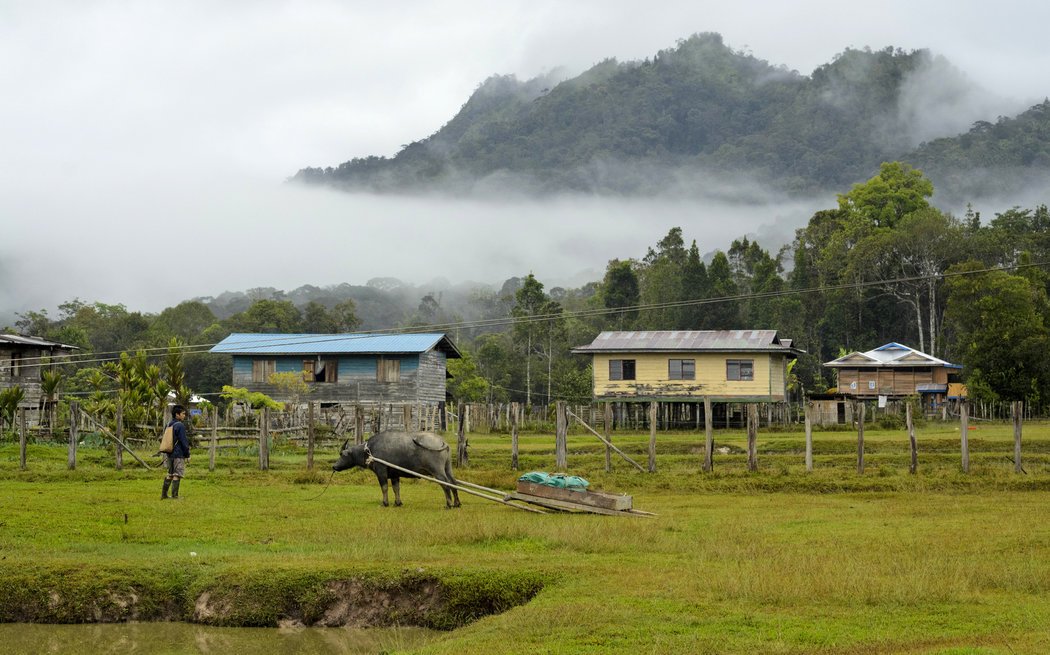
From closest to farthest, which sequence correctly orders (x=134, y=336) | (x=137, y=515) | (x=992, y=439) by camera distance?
(x=137, y=515)
(x=992, y=439)
(x=134, y=336)

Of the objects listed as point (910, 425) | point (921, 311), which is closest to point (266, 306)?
point (921, 311)

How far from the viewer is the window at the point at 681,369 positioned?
64562 mm

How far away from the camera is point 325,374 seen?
63.3 m

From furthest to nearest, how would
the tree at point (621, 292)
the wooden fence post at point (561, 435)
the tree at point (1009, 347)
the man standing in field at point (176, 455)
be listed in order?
the tree at point (621, 292)
the tree at point (1009, 347)
the wooden fence post at point (561, 435)
the man standing in field at point (176, 455)

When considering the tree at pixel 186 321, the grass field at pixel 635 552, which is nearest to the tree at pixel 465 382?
the tree at pixel 186 321

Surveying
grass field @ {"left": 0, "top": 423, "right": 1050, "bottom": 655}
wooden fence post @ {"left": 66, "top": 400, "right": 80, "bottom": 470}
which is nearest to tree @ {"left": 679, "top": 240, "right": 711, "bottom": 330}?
grass field @ {"left": 0, "top": 423, "right": 1050, "bottom": 655}

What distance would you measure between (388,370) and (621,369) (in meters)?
13.6

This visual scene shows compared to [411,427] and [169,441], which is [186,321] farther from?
[169,441]

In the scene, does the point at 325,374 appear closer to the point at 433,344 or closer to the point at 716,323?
the point at 433,344

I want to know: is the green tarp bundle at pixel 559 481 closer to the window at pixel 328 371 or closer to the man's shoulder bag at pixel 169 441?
the man's shoulder bag at pixel 169 441

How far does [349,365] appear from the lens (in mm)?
62969

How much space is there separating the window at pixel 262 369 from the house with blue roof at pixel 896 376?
117 feet

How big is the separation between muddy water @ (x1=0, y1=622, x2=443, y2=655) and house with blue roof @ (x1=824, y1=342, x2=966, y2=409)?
64.6m

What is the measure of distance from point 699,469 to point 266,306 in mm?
75067
